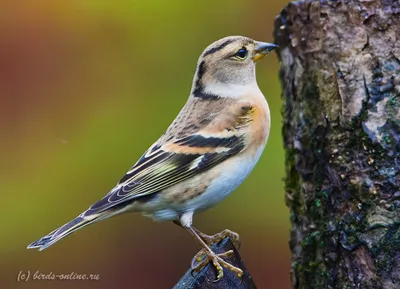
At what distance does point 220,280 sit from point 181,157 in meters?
0.70

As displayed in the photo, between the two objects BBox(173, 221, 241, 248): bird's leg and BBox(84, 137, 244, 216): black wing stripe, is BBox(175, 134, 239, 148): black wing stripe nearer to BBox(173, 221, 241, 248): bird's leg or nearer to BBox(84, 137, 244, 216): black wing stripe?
BBox(84, 137, 244, 216): black wing stripe

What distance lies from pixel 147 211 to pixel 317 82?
102 cm

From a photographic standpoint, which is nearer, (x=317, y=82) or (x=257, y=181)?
(x=317, y=82)

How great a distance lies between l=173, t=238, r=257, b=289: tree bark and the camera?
3036 millimetres

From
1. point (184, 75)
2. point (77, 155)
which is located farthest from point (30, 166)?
point (184, 75)

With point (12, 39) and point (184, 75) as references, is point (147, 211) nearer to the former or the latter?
point (184, 75)

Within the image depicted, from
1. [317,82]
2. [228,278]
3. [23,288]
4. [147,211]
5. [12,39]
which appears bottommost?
[23,288]

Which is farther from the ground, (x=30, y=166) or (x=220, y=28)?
(x=220, y=28)

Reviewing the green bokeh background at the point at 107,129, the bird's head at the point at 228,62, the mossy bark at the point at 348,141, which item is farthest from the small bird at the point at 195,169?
the green bokeh background at the point at 107,129

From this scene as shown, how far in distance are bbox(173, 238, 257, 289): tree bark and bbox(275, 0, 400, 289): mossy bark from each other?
414mm

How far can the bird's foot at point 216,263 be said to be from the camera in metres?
3.19

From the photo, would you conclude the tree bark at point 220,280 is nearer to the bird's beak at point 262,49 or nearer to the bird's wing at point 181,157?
the bird's wing at point 181,157

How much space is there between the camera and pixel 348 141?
3.30 metres

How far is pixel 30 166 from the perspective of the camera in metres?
5.12
